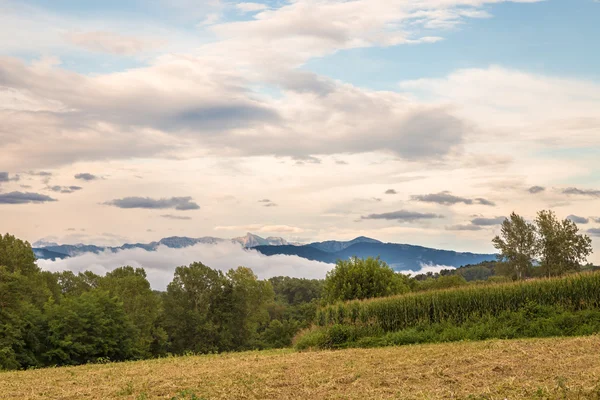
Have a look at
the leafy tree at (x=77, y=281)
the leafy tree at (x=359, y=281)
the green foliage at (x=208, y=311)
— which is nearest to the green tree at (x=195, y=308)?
the green foliage at (x=208, y=311)

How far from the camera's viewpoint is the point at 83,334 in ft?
151

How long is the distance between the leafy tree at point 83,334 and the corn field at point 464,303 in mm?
22525

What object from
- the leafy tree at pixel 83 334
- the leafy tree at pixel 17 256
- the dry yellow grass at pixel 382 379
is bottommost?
the leafy tree at pixel 83 334

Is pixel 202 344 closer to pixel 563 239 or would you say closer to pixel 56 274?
pixel 56 274

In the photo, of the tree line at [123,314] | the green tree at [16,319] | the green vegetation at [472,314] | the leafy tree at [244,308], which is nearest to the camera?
the green vegetation at [472,314]

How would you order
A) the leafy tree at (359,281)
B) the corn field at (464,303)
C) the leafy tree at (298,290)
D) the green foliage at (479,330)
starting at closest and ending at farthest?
the green foliage at (479,330), the corn field at (464,303), the leafy tree at (359,281), the leafy tree at (298,290)

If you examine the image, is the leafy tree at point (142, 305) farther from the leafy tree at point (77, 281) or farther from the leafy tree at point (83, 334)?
the leafy tree at point (83, 334)

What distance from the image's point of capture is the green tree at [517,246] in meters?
73.8

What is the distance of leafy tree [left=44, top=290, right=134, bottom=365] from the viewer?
45.5 m

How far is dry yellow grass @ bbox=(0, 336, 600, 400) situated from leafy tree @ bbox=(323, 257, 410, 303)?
2618 centimetres

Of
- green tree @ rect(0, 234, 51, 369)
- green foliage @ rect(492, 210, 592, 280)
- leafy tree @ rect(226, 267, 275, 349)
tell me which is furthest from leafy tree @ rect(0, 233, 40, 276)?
green foliage @ rect(492, 210, 592, 280)

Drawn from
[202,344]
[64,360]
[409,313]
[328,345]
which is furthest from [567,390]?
[202,344]

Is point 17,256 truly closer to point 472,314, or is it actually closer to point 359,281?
point 359,281

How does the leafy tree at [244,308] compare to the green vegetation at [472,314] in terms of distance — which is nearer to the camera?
the green vegetation at [472,314]
